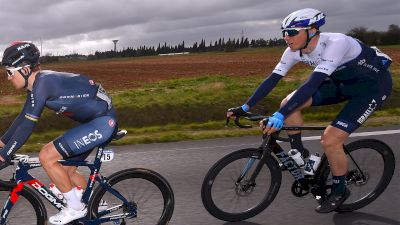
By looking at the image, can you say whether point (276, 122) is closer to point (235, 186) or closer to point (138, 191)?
point (235, 186)

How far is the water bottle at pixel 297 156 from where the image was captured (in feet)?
15.4

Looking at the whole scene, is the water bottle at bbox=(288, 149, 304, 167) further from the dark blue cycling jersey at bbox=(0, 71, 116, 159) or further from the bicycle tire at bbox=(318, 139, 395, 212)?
the dark blue cycling jersey at bbox=(0, 71, 116, 159)

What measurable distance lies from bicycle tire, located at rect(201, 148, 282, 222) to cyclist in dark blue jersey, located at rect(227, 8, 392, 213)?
0.35m

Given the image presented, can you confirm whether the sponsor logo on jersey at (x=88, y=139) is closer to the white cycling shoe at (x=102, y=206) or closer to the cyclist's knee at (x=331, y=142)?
the white cycling shoe at (x=102, y=206)

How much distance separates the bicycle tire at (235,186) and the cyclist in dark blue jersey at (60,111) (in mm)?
1064

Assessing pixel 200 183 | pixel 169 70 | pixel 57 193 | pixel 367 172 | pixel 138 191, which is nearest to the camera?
pixel 57 193

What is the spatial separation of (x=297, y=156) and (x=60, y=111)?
2.30 meters

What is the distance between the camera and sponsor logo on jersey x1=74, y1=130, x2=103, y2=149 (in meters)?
4.03

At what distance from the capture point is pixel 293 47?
449 cm

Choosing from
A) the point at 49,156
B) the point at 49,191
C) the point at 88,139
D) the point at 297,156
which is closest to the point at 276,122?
the point at 297,156

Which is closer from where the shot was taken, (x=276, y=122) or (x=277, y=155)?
(x=276, y=122)

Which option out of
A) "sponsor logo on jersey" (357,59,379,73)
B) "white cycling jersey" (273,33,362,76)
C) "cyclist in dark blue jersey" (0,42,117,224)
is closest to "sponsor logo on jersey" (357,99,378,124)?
"sponsor logo on jersey" (357,59,379,73)

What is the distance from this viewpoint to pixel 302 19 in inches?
171

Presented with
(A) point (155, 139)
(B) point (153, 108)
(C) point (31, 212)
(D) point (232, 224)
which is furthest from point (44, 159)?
(B) point (153, 108)
